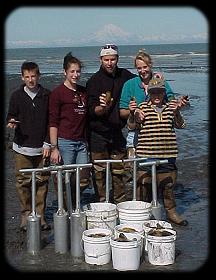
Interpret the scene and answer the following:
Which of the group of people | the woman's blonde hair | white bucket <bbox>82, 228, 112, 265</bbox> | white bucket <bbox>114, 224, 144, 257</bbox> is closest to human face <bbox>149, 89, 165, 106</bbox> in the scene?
the group of people

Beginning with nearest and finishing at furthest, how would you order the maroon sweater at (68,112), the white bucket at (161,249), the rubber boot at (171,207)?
the white bucket at (161,249) < the maroon sweater at (68,112) < the rubber boot at (171,207)

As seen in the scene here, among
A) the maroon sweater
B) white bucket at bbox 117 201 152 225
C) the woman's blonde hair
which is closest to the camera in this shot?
white bucket at bbox 117 201 152 225

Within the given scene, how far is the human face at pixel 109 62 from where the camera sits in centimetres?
707

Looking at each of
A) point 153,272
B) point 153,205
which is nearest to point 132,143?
point 153,205

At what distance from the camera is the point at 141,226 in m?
6.30

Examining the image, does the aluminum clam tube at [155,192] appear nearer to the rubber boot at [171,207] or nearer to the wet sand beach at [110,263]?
the wet sand beach at [110,263]

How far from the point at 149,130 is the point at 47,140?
3.95 feet

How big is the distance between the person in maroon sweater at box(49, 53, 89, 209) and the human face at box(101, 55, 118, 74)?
0.45 m

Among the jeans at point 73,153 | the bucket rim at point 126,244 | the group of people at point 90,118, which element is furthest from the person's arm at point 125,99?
the bucket rim at point 126,244

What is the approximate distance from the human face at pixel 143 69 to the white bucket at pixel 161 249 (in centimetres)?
201

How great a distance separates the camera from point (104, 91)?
7.12 metres

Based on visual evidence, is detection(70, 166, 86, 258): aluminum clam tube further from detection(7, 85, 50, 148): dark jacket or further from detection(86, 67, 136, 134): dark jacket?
detection(86, 67, 136, 134): dark jacket

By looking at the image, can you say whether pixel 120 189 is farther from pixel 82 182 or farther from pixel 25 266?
pixel 25 266

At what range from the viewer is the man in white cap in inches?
278
